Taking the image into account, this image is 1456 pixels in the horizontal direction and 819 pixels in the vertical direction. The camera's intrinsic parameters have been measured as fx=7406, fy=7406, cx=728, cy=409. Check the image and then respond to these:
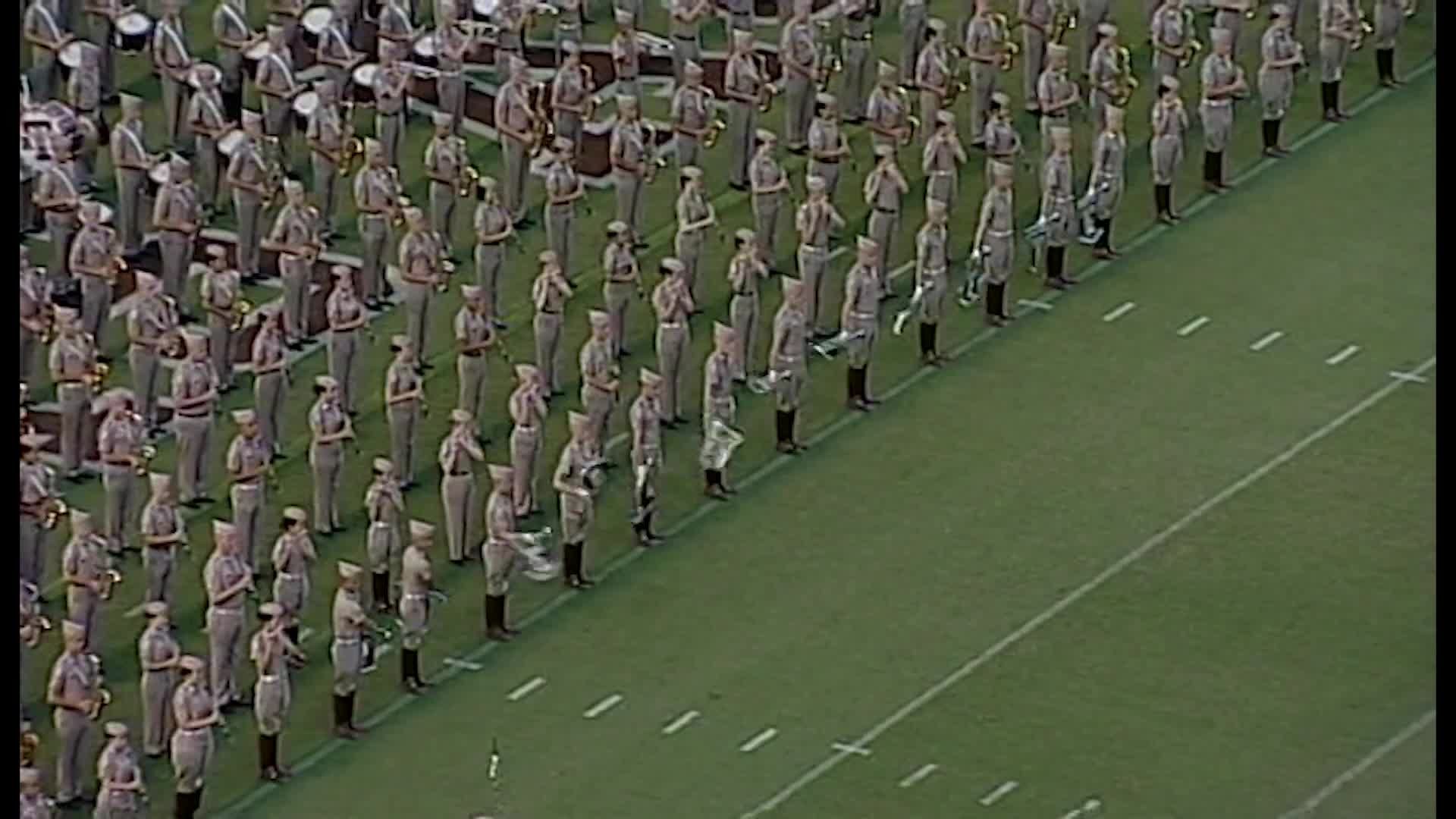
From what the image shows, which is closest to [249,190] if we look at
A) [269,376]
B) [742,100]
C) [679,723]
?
[269,376]

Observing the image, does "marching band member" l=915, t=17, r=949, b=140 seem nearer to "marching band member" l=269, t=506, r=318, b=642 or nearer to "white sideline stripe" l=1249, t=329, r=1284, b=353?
"white sideline stripe" l=1249, t=329, r=1284, b=353

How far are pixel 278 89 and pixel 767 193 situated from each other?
7.80ft

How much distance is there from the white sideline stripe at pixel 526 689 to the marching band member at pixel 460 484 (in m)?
1.02

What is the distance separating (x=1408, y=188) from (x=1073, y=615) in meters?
4.36

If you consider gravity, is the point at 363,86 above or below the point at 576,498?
above

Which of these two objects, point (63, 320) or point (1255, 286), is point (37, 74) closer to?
point (63, 320)

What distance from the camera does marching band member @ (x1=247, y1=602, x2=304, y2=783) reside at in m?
29.0

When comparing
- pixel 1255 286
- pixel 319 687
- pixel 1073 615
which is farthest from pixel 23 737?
pixel 1255 286

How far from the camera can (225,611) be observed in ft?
96.4

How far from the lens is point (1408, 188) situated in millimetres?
33906

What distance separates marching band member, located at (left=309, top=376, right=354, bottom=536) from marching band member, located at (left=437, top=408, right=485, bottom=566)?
43 centimetres

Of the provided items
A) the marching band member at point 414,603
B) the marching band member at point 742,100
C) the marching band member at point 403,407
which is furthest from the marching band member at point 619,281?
the marching band member at point 414,603

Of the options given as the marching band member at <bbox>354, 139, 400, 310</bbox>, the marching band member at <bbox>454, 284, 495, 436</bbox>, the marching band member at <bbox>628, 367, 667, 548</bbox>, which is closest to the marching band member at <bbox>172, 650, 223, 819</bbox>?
the marching band member at <bbox>628, 367, 667, 548</bbox>

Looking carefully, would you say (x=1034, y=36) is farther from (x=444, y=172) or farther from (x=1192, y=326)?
(x=444, y=172)
